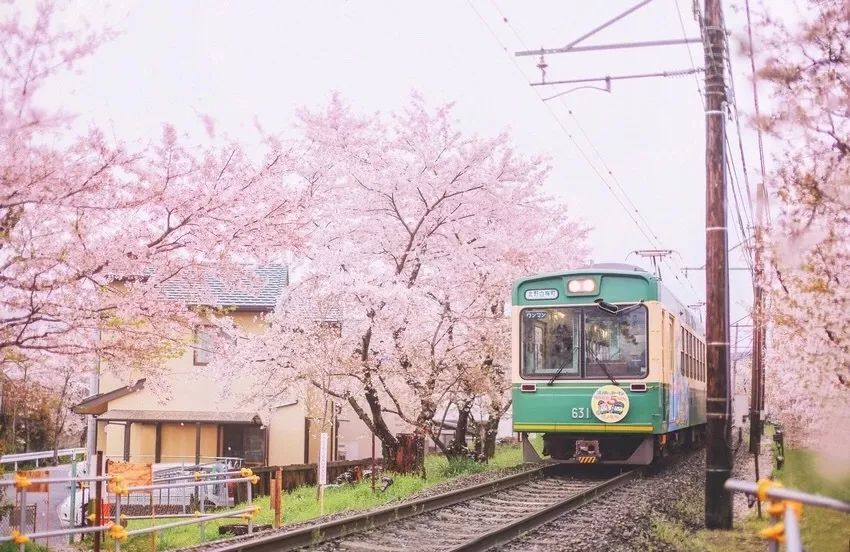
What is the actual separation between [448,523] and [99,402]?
64.1ft

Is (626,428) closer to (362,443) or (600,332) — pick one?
(600,332)

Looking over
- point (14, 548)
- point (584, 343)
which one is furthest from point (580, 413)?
point (14, 548)

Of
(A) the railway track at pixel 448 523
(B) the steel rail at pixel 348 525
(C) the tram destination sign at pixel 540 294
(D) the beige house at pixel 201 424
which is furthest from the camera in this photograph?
(D) the beige house at pixel 201 424

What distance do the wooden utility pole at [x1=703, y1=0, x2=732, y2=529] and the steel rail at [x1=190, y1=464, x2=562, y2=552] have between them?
2975 millimetres

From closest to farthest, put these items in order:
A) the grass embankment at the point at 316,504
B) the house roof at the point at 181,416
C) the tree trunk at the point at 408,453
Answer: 1. the grass embankment at the point at 316,504
2. the tree trunk at the point at 408,453
3. the house roof at the point at 181,416

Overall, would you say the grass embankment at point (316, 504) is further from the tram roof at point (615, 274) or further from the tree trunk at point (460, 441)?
the tram roof at point (615, 274)

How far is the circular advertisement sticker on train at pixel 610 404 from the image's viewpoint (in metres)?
12.5

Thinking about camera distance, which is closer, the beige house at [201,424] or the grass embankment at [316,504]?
the grass embankment at [316,504]

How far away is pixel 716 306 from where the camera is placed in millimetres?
9375

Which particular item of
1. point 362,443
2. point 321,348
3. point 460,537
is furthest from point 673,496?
point 362,443

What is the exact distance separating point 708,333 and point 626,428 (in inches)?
137

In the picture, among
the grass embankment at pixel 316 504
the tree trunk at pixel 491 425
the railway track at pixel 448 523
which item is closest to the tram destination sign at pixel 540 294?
the railway track at pixel 448 523

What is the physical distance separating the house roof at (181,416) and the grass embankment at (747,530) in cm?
1693

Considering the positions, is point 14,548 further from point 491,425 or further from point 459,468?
point 491,425
